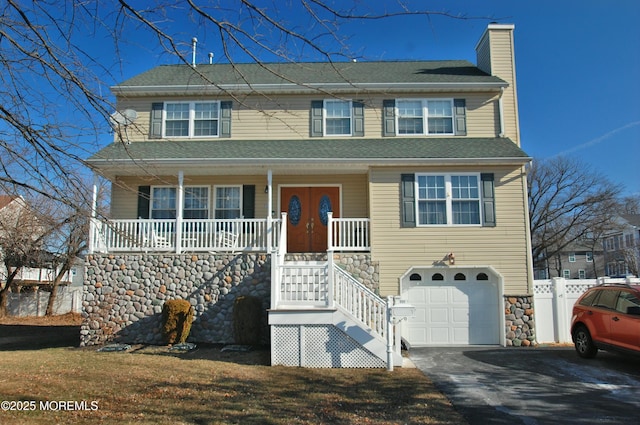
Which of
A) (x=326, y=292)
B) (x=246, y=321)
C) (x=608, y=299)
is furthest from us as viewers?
(x=246, y=321)

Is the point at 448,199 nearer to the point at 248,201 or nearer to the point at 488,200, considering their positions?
the point at 488,200

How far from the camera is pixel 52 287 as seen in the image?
23.5 metres

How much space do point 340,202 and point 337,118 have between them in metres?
2.47

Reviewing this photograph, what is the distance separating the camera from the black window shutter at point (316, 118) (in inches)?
546

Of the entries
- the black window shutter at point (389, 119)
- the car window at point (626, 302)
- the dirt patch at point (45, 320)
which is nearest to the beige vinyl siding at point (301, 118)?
the black window shutter at point (389, 119)

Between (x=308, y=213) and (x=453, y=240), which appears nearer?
(x=453, y=240)

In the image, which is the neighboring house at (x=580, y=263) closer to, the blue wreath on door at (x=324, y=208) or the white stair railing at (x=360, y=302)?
the blue wreath on door at (x=324, y=208)

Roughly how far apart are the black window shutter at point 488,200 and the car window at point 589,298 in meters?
3.11

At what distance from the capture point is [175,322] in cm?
1107

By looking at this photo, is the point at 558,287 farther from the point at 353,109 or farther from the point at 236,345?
the point at 236,345

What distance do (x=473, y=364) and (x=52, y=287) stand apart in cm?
2132

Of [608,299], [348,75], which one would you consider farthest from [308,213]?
[608,299]

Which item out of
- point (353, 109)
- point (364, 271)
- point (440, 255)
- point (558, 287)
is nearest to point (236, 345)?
point (364, 271)

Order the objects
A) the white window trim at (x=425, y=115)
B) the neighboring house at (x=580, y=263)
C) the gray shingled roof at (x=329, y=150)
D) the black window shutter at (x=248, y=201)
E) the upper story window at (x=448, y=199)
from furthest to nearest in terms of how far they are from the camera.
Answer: the neighboring house at (x=580, y=263), the white window trim at (x=425, y=115), the black window shutter at (x=248, y=201), the upper story window at (x=448, y=199), the gray shingled roof at (x=329, y=150)
